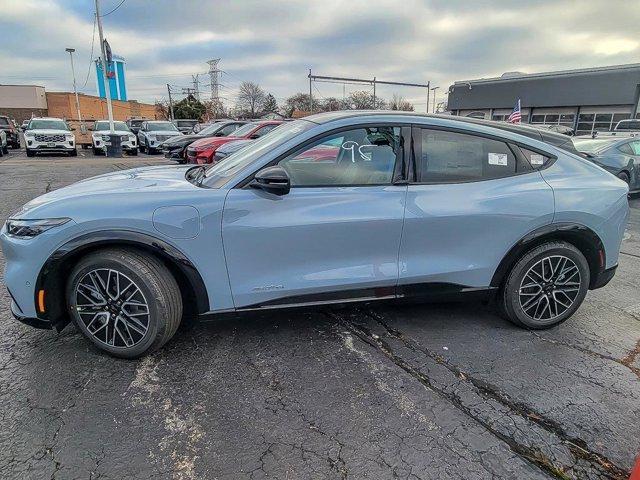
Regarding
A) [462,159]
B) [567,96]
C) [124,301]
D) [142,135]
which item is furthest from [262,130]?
[567,96]

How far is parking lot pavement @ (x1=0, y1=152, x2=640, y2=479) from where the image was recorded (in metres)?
2.07

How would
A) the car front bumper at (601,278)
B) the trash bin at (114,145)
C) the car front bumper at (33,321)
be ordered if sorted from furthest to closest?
the trash bin at (114,145), the car front bumper at (601,278), the car front bumper at (33,321)

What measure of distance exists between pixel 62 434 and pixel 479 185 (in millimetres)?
3042

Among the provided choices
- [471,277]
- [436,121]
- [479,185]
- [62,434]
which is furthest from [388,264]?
[62,434]

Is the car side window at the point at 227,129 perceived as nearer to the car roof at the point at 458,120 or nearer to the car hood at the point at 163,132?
the car hood at the point at 163,132

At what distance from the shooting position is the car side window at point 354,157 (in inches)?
116

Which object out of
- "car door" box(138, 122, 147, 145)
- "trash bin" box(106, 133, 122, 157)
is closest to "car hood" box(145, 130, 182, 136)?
"car door" box(138, 122, 147, 145)

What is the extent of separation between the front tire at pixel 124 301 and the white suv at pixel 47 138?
747 inches

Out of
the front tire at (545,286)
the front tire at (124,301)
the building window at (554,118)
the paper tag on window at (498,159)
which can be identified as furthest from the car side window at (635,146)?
the building window at (554,118)

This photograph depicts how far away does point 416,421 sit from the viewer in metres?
2.36

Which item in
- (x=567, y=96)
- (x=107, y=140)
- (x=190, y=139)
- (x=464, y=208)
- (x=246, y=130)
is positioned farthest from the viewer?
(x=567, y=96)

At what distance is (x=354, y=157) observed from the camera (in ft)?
9.93

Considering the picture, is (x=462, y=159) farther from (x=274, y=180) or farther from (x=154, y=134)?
(x=154, y=134)

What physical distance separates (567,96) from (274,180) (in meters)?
38.6
